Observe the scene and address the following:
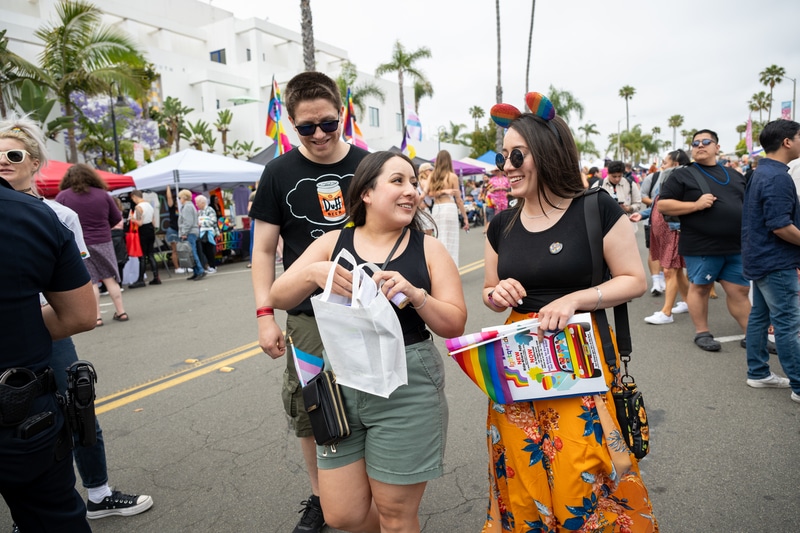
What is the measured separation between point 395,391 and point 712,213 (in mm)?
3852

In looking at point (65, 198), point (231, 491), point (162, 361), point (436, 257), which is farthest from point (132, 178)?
point (436, 257)

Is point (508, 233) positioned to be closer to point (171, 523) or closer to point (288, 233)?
point (288, 233)

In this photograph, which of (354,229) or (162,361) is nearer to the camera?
(354,229)

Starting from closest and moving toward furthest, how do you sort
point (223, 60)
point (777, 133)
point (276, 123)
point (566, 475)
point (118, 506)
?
1. point (566, 475)
2. point (118, 506)
3. point (777, 133)
4. point (276, 123)
5. point (223, 60)

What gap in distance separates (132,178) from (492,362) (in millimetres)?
13033

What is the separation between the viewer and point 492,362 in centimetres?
190

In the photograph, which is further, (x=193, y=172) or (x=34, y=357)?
(x=193, y=172)

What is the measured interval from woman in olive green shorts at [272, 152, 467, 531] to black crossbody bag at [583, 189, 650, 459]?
0.52 m

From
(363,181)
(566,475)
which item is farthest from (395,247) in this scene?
(566,475)

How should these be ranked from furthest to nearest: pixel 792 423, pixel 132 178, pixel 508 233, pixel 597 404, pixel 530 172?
pixel 132 178, pixel 792 423, pixel 508 233, pixel 530 172, pixel 597 404

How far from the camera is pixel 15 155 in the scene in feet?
8.23

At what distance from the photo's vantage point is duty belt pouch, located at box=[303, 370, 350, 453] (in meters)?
1.88

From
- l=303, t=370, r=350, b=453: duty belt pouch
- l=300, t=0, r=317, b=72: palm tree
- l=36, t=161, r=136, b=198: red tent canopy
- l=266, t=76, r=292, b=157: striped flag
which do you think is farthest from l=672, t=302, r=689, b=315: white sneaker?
l=300, t=0, r=317, b=72: palm tree

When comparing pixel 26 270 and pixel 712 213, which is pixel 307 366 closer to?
pixel 26 270
